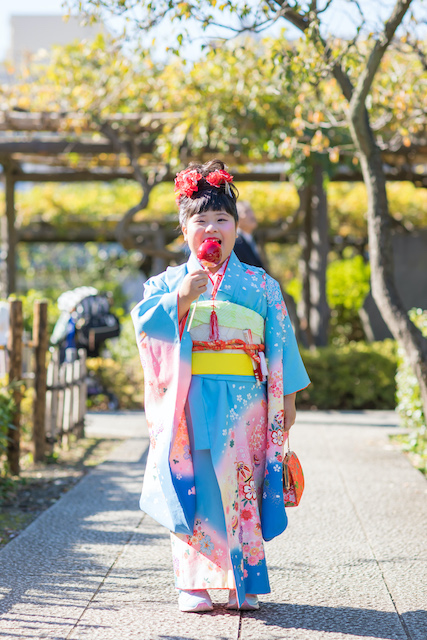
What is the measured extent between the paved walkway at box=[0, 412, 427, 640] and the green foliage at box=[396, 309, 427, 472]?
477 mm

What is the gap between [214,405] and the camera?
266cm

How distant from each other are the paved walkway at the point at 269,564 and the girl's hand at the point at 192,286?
1.09 m

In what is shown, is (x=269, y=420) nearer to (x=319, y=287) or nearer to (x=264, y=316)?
(x=264, y=316)

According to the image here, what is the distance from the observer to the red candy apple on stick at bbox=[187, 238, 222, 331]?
2656 millimetres

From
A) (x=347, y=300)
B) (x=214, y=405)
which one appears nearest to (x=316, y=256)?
(x=347, y=300)

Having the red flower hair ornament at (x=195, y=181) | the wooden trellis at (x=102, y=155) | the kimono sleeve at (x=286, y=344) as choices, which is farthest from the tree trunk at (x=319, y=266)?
the red flower hair ornament at (x=195, y=181)

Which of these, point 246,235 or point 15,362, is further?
point 246,235

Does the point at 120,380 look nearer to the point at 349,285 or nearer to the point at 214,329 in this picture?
the point at 349,285

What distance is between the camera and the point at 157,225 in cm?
1334

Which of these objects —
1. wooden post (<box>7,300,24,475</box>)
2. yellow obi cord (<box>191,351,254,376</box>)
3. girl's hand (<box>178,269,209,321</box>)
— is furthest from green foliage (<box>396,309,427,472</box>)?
girl's hand (<box>178,269,209,321</box>)

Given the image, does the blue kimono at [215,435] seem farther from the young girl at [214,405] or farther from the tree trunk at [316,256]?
the tree trunk at [316,256]

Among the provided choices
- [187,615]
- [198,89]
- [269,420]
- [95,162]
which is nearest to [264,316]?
[269,420]

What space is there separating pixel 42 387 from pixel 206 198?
2.97m

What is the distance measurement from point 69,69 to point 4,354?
4.66 metres
